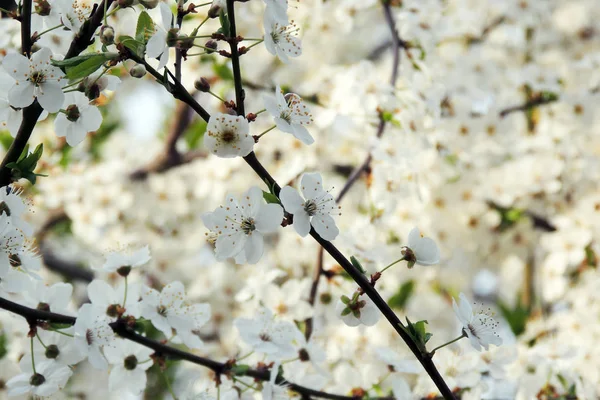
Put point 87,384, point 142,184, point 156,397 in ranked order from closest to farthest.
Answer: point 87,384 → point 156,397 → point 142,184

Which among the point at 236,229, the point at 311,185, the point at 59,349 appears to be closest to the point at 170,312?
the point at 59,349

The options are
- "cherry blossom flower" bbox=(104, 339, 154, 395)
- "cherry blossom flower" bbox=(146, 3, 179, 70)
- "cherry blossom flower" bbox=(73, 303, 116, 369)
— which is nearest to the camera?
"cherry blossom flower" bbox=(146, 3, 179, 70)

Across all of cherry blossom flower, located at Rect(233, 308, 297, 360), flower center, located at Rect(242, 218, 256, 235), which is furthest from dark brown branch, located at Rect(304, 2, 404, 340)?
flower center, located at Rect(242, 218, 256, 235)

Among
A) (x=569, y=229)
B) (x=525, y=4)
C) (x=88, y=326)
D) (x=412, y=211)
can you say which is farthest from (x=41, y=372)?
(x=525, y=4)

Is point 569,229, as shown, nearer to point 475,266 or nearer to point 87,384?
point 475,266

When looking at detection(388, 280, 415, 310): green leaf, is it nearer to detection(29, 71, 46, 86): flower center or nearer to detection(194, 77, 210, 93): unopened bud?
detection(194, 77, 210, 93): unopened bud

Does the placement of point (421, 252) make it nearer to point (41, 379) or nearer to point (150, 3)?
point (150, 3)
